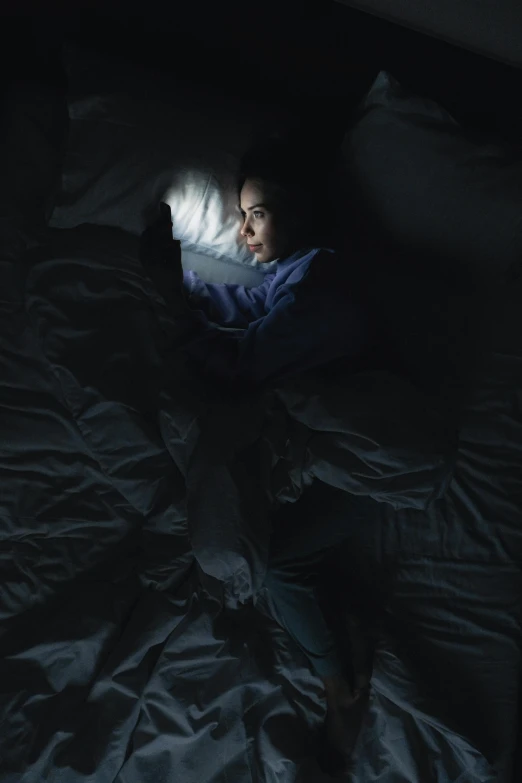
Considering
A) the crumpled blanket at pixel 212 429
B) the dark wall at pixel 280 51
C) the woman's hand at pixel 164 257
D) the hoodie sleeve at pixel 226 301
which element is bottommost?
the crumpled blanket at pixel 212 429

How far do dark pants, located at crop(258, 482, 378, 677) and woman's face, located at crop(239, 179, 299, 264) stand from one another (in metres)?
0.49

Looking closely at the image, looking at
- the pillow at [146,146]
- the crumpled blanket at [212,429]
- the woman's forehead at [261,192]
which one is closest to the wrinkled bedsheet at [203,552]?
the crumpled blanket at [212,429]

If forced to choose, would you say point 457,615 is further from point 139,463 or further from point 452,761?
point 139,463

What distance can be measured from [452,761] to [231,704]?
15.3 inches

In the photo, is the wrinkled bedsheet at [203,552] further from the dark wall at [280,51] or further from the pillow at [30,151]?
the dark wall at [280,51]

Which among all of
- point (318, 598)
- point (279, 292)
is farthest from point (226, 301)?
point (318, 598)

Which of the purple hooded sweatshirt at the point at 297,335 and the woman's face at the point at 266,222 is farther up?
the woman's face at the point at 266,222

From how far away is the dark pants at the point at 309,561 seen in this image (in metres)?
1.22

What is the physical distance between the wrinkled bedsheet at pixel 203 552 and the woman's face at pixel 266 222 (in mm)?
245

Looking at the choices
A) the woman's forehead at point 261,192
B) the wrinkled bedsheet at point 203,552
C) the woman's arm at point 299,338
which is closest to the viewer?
the wrinkled bedsheet at point 203,552

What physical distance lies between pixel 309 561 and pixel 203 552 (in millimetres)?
228

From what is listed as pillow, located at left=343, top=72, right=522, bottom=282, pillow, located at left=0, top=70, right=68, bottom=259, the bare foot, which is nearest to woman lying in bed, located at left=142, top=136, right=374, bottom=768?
the bare foot

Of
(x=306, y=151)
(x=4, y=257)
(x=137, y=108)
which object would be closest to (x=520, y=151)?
(x=306, y=151)

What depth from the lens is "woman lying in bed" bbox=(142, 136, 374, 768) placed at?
1.23m
